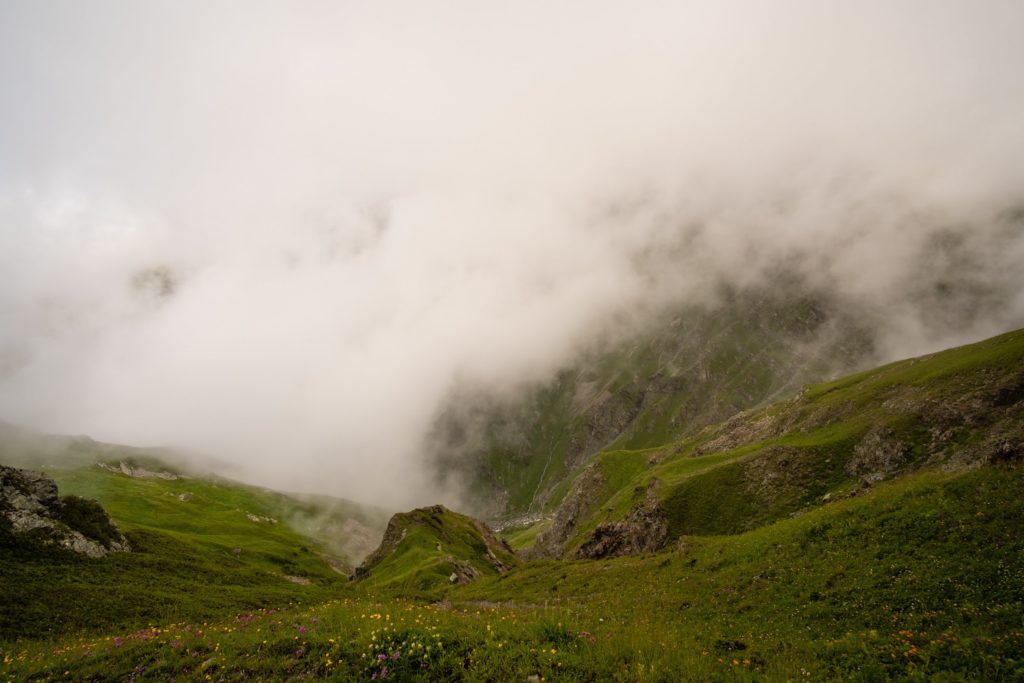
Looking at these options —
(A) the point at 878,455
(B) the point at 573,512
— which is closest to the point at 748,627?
(A) the point at 878,455

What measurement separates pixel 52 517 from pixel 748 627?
74.6 meters

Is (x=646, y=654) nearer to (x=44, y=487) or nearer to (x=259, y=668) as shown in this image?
(x=259, y=668)

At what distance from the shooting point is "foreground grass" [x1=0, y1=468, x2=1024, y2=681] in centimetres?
1302

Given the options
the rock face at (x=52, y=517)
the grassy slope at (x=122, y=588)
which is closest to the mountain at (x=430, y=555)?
the grassy slope at (x=122, y=588)

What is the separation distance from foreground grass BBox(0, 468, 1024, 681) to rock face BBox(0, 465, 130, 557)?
25.6m

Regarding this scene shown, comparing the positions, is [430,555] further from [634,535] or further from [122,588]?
[122,588]

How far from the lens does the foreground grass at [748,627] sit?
1302cm

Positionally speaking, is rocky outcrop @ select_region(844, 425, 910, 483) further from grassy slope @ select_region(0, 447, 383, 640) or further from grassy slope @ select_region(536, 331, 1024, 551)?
grassy slope @ select_region(0, 447, 383, 640)

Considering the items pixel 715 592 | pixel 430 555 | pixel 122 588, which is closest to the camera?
pixel 715 592

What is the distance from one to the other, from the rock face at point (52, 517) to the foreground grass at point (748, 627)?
84.0ft

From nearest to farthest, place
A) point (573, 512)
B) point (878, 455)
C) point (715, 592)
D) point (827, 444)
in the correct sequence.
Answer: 1. point (715, 592)
2. point (878, 455)
3. point (827, 444)
4. point (573, 512)

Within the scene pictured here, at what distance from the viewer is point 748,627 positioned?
2564 centimetres

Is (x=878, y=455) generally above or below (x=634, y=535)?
above

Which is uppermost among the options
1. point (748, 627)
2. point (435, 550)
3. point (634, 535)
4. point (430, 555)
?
point (748, 627)
